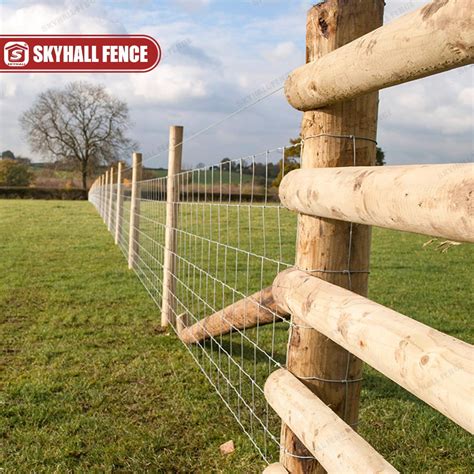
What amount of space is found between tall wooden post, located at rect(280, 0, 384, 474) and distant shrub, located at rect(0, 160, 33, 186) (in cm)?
5577

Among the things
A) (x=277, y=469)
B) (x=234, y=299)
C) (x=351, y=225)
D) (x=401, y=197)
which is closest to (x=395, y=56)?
(x=401, y=197)

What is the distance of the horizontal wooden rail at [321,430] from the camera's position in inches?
78.2

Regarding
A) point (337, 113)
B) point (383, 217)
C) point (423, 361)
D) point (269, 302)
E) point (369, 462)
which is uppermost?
point (337, 113)

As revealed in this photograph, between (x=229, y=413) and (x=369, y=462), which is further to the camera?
(x=229, y=413)

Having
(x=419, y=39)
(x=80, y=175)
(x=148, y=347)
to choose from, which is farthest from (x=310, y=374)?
(x=80, y=175)

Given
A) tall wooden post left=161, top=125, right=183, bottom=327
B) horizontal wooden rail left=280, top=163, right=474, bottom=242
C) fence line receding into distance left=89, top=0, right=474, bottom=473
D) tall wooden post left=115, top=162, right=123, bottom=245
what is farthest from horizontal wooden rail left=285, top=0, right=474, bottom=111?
tall wooden post left=115, top=162, right=123, bottom=245

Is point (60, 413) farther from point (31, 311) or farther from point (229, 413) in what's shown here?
point (31, 311)

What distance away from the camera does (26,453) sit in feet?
11.9

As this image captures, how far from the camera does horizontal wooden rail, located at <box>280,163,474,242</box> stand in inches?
57.7

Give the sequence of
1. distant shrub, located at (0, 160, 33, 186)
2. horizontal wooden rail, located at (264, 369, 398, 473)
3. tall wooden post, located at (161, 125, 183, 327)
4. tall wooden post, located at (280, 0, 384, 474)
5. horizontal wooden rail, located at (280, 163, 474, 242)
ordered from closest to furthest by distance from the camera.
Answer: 1. horizontal wooden rail, located at (280, 163, 474, 242)
2. horizontal wooden rail, located at (264, 369, 398, 473)
3. tall wooden post, located at (280, 0, 384, 474)
4. tall wooden post, located at (161, 125, 183, 327)
5. distant shrub, located at (0, 160, 33, 186)

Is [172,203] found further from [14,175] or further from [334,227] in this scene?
[14,175]

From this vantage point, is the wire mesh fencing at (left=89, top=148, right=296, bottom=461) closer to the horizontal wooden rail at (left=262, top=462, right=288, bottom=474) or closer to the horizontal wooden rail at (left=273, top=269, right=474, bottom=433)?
the horizontal wooden rail at (left=262, top=462, right=288, bottom=474)

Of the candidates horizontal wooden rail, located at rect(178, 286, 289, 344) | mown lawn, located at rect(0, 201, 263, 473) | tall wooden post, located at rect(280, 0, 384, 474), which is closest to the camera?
tall wooden post, located at rect(280, 0, 384, 474)

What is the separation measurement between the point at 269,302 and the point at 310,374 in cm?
80
